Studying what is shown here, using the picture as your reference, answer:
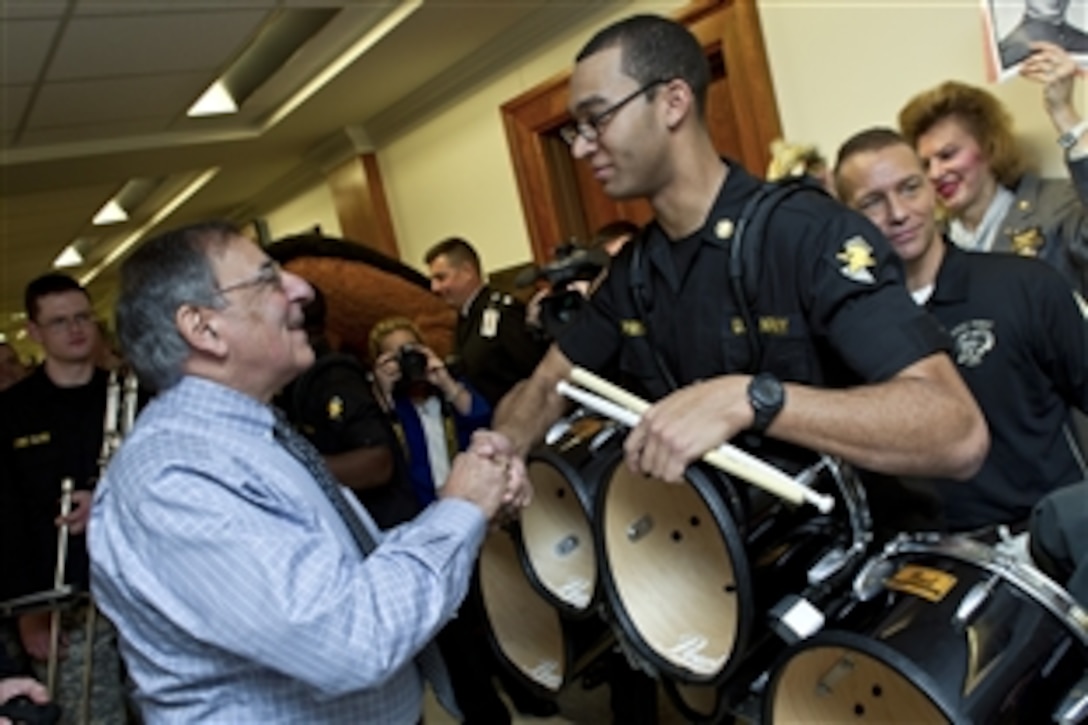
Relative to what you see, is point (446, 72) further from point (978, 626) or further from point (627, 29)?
point (978, 626)

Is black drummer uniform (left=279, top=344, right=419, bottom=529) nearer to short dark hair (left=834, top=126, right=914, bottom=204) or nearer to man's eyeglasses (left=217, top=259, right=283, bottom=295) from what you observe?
man's eyeglasses (left=217, top=259, right=283, bottom=295)

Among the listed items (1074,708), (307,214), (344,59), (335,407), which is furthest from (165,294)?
(307,214)

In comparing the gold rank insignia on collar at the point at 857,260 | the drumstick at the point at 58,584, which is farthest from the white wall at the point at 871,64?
the drumstick at the point at 58,584

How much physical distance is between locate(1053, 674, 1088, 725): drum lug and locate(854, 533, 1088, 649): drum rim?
7cm

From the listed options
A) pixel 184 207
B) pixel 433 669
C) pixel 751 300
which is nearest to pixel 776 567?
pixel 751 300

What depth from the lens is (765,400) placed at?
3.32 feet

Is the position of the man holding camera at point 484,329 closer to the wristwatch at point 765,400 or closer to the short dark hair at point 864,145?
the short dark hair at point 864,145

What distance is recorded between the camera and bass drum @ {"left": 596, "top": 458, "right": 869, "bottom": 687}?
3.40 ft

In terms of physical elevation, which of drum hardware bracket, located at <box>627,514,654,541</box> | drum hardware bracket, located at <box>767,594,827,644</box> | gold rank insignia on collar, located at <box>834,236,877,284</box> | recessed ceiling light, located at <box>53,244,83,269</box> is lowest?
drum hardware bracket, located at <box>767,594,827,644</box>

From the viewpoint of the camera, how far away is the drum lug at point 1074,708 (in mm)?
886

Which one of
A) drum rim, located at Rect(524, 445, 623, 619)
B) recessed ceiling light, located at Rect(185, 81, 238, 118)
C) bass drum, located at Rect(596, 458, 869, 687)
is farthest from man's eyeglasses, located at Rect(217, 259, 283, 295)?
recessed ceiling light, located at Rect(185, 81, 238, 118)

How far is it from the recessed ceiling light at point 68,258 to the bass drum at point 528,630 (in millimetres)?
7552

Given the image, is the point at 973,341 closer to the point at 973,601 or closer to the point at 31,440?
the point at 973,601

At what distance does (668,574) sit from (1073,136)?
4.66 feet
